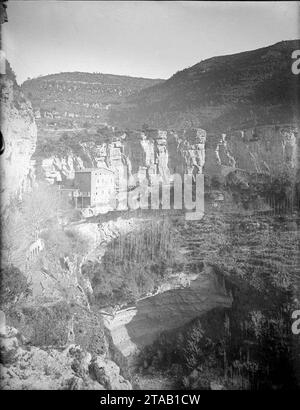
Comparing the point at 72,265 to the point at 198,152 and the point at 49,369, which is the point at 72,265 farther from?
the point at 198,152

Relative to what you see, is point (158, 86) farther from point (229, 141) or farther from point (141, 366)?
point (141, 366)

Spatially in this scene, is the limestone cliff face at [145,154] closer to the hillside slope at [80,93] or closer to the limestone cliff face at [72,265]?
the limestone cliff face at [72,265]

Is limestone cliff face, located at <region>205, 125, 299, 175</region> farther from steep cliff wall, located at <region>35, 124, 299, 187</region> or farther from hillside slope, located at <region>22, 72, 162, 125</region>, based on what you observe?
hillside slope, located at <region>22, 72, 162, 125</region>

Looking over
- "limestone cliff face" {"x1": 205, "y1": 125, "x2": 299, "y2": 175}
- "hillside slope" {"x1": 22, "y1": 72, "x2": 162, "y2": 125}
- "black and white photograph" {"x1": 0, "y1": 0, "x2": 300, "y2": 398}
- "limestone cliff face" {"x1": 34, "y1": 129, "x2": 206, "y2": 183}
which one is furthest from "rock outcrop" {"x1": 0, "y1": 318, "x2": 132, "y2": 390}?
"hillside slope" {"x1": 22, "y1": 72, "x2": 162, "y2": 125}

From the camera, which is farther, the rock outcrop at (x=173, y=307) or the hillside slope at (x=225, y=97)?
Answer: the hillside slope at (x=225, y=97)

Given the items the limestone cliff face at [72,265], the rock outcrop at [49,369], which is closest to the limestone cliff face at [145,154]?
the limestone cliff face at [72,265]

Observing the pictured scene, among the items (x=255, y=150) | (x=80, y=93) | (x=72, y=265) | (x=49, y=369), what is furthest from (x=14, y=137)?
(x=80, y=93)
